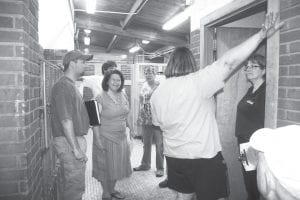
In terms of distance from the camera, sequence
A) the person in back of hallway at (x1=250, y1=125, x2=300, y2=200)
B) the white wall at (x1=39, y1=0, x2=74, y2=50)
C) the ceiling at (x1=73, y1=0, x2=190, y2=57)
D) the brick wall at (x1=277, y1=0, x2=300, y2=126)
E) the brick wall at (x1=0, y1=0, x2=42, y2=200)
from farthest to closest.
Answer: the ceiling at (x1=73, y1=0, x2=190, y2=57), the white wall at (x1=39, y1=0, x2=74, y2=50), the brick wall at (x1=277, y1=0, x2=300, y2=126), the brick wall at (x1=0, y1=0, x2=42, y2=200), the person in back of hallway at (x1=250, y1=125, x2=300, y2=200)

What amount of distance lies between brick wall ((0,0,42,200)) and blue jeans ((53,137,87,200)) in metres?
0.71

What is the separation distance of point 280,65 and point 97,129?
6.87 feet

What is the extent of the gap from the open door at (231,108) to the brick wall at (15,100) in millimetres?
2050

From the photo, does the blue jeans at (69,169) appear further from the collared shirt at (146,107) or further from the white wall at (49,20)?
the collared shirt at (146,107)

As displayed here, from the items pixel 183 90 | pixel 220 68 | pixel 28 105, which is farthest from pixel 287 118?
pixel 28 105

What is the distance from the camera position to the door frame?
1.96 m

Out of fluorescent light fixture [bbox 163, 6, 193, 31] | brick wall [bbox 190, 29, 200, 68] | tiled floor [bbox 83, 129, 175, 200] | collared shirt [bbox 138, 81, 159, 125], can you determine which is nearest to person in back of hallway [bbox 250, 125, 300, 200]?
brick wall [bbox 190, 29, 200, 68]

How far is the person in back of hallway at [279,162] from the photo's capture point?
80cm

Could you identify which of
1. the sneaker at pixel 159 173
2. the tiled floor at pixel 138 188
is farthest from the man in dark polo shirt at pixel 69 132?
the sneaker at pixel 159 173

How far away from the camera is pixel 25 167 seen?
5.71 feet

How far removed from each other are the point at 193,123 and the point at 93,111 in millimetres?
1274

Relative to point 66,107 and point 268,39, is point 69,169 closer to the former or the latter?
point 66,107

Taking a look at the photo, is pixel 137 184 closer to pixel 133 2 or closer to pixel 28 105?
pixel 28 105

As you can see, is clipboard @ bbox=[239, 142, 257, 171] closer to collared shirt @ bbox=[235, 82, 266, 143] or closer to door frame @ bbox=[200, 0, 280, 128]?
door frame @ bbox=[200, 0, 280, 128]
